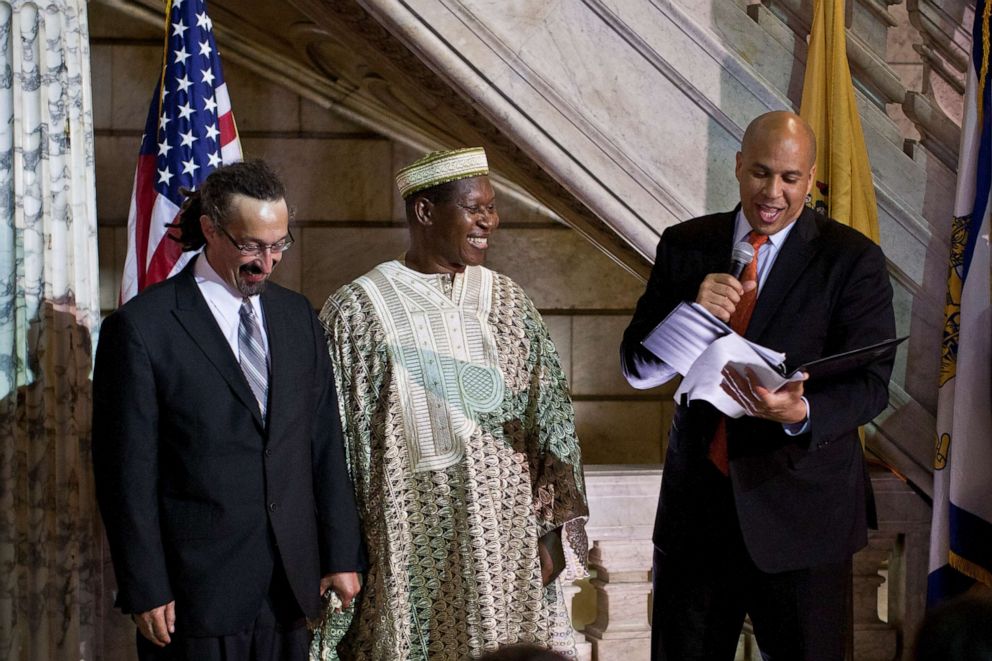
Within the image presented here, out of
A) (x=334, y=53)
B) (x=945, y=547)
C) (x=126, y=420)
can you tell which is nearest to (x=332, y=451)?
(x=126, y=420)

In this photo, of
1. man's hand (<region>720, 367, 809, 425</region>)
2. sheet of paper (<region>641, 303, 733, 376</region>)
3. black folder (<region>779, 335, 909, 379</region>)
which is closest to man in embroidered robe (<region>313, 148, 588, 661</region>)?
sheet of paper (<region>641, 303, 733, 376</region>)

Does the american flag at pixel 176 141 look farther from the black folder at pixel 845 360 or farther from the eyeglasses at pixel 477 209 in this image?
the black folder at pixel 845 360

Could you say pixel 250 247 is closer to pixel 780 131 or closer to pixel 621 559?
pixel 780 131

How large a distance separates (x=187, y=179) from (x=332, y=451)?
5.41 feet

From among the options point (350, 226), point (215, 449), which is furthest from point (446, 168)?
point (350, 226)

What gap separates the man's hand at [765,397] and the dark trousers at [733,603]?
32 centimetres

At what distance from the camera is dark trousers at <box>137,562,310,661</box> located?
330 cm

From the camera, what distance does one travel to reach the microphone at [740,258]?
129 inches

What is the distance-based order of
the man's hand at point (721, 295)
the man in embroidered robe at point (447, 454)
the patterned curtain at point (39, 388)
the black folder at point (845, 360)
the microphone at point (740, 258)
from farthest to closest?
the patterned curtain at point (39, 388) < the man in embroidered robe at point (447, 454) < the microphone at point (740, 258) < the man's hand at point (721, 295) < the black folder at point (845, 360)

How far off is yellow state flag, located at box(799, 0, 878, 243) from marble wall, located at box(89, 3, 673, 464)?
2989 millimetres

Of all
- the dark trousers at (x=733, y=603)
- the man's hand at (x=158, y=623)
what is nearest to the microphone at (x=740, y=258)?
the dark trousers at (x=733, y=603)

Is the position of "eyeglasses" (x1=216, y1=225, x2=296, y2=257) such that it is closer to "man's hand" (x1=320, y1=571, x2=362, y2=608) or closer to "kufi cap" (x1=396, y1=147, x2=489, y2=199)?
"kufi cap" (x1=396, y1=147, x2=489, y2=199)

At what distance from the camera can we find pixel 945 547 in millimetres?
4742

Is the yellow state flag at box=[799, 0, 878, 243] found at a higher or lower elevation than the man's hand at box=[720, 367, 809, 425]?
higher
